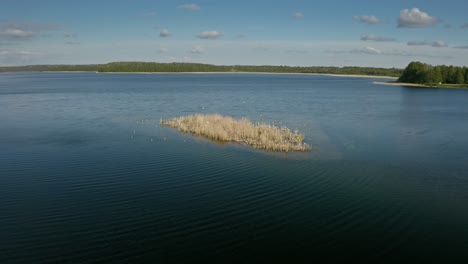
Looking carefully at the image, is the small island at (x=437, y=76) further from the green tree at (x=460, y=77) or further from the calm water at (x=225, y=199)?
the calm water at (x=225, y=199)

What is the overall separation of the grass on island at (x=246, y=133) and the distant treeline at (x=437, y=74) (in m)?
84.8

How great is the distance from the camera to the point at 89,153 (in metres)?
21.0

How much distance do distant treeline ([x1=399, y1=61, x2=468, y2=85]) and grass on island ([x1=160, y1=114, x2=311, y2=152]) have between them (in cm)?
8480

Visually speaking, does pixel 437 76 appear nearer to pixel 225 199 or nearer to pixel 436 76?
pixel 436 76

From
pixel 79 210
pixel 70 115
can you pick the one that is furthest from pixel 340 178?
pixel 70 115

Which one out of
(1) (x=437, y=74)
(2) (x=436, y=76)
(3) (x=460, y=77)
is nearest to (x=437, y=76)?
(2) (x=436, y=76)

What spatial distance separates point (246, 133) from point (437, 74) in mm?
90060

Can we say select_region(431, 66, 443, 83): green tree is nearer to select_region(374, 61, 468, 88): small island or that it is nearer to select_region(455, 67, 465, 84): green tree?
select_region(374, 61, 468, 88): small island

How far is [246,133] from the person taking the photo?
25.9 meters

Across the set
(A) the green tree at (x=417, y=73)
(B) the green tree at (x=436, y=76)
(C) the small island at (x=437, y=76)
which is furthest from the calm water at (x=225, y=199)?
(B) the green tree at (x=436, y=76)

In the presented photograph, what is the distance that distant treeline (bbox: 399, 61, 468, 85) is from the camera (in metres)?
96.9

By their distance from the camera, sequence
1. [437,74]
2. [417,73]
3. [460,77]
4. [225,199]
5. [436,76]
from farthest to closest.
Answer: [417,73], [437,74], [436,76], [460,77], [225,199]

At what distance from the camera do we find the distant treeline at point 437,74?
96.9 metres

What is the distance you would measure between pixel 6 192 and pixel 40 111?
28.7 metres
